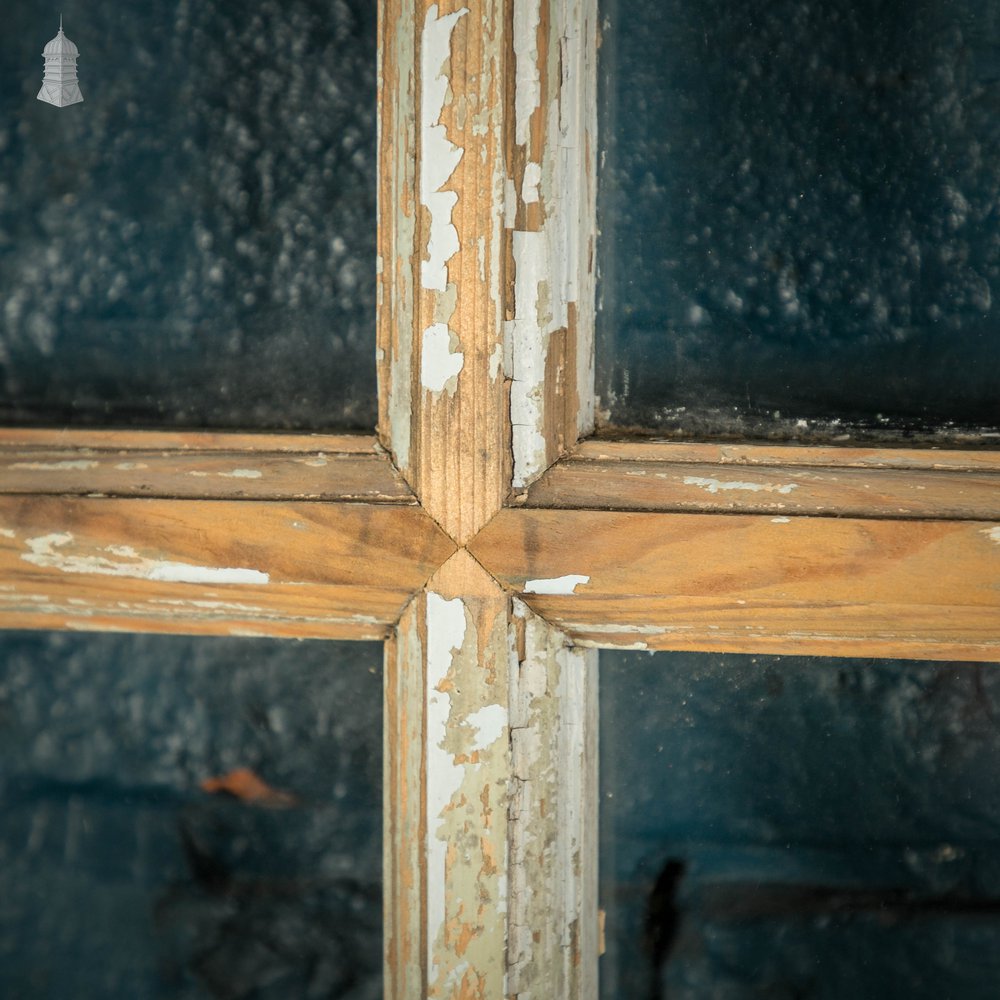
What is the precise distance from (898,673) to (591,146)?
41 centimetres

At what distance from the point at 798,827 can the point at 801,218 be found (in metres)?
0.42

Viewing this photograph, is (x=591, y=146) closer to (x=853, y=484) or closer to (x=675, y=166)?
(x=675, y=166)

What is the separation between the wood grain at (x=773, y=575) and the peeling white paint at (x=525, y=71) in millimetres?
241

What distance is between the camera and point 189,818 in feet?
1.82

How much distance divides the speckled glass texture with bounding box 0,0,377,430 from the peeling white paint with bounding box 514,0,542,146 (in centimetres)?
11

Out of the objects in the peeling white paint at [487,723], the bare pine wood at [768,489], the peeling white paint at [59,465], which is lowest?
the peeling white paint at [487,723]

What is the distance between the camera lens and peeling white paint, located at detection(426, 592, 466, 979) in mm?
480

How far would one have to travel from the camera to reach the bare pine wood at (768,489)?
1.53 feet

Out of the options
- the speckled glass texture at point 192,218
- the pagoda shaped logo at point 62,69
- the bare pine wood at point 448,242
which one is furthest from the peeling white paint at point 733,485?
the pagoda shaped logo at point 62,69

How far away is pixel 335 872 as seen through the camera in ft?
1.79

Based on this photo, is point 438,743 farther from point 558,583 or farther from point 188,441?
point 188,441

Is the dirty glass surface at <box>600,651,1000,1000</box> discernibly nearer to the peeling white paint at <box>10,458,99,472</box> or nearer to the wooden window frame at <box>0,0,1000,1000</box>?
the wooden window frame at <box>0,0,1000,1000</box>

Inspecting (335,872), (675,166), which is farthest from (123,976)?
(675,166)

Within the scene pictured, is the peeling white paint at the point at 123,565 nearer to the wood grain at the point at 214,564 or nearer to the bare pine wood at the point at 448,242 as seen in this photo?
the wood grain at the point at 214,564
